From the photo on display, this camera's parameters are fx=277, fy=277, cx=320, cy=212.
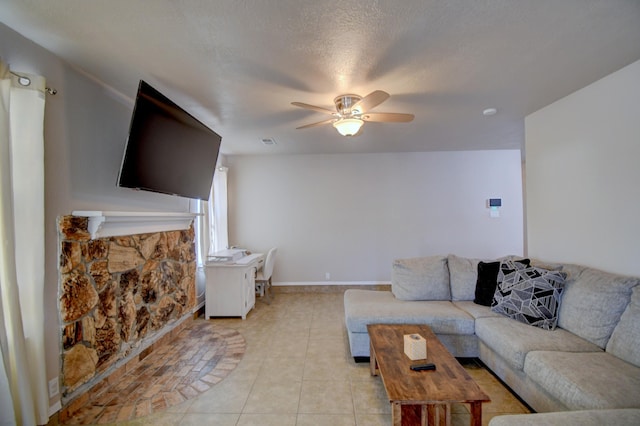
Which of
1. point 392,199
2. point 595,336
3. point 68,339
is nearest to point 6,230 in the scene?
point 68,339

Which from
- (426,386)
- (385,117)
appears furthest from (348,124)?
(426,386)

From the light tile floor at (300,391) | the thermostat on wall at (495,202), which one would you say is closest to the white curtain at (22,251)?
the light tile floor at (300,391)

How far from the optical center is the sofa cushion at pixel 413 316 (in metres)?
2.57

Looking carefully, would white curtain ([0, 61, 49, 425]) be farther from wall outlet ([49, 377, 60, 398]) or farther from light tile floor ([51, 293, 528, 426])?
light tile floor ([51, 293, 528, 426])

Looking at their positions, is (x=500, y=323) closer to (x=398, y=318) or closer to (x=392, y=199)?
(x=398, y=318)

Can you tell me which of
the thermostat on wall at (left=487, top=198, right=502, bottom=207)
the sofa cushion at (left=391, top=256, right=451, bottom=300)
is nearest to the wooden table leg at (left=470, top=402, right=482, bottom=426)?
the sofa cushion at (left=391, top=256, right=451, bottom=300)

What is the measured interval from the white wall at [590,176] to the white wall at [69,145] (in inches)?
164

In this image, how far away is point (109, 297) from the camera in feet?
7.52

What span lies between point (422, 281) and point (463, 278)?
0.45m

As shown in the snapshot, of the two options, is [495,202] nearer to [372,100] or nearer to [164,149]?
[372,100]

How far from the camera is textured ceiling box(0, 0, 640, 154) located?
4.87ft

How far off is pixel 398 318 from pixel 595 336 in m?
1.40

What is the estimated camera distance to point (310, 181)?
503cm

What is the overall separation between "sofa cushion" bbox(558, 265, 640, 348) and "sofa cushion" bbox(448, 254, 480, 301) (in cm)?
78
